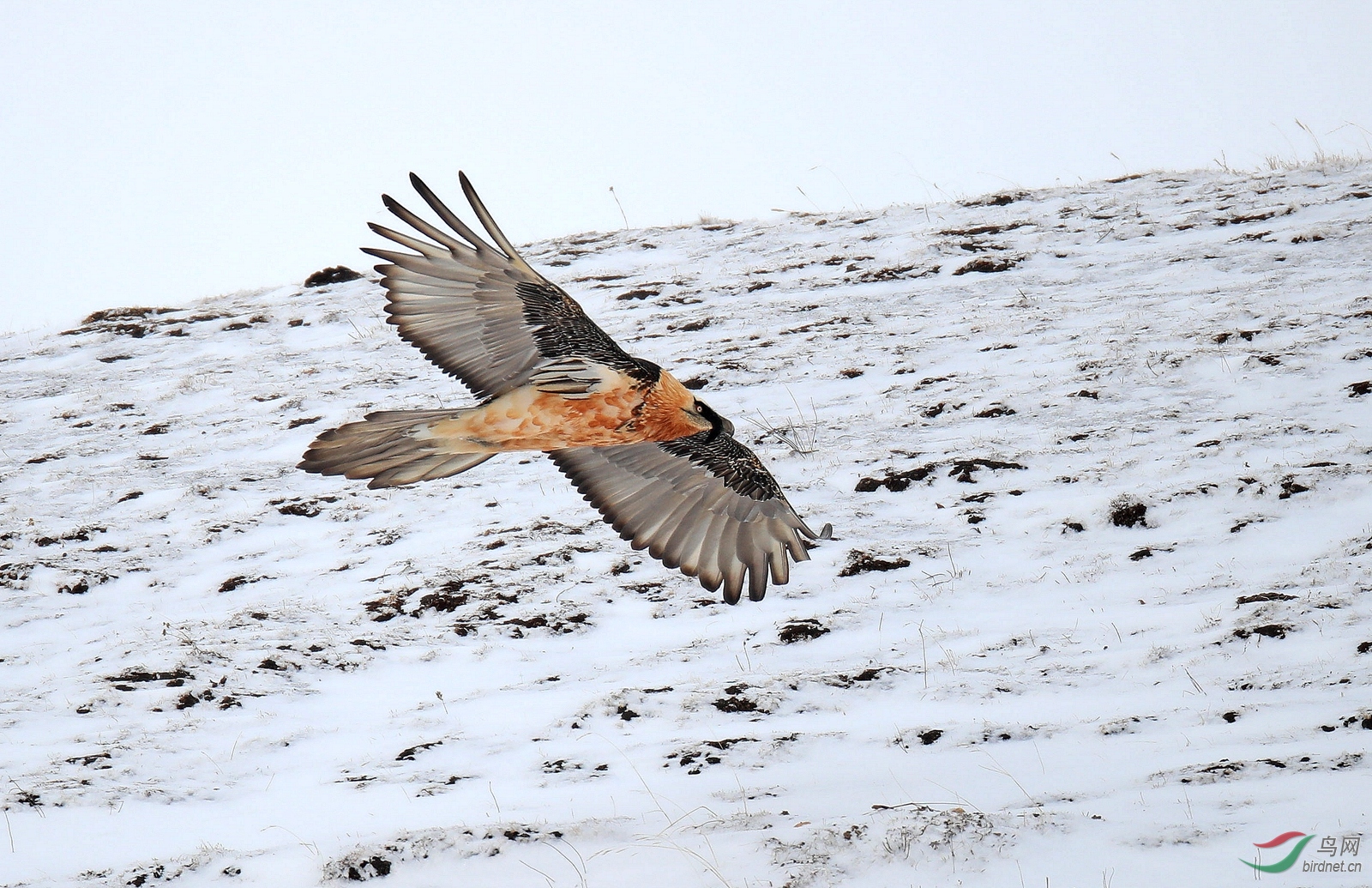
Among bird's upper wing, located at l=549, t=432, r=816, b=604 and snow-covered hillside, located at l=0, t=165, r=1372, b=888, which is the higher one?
bird's upper wing, located at l=549, t=432, r=816, b=604

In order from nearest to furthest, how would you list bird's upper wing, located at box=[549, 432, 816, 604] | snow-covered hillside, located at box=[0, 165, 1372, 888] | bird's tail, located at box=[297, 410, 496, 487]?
snow-covered hillside, located at box=[0, 165, 1372, 888] < bird's tail, located at box=[297, 410, 496, 487] < bird's upper wing, located at box=[549, 432, 816, 604]

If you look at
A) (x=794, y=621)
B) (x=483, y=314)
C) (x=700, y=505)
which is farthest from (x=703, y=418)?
(x=794, y=621)

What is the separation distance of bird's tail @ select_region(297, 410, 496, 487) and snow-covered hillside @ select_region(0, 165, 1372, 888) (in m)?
1.35

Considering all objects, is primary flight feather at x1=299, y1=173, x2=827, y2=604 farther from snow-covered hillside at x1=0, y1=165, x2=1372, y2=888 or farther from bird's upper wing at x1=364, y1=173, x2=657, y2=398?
snow-covered hillside at x1=0, y1=165, x2=1372, y2=888

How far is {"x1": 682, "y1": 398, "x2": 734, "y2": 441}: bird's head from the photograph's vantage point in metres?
4.41

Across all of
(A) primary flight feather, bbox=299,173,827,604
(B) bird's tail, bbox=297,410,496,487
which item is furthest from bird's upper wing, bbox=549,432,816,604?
(B) bird's tail, bbox=297,410,496,487

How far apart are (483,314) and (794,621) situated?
2303 mm

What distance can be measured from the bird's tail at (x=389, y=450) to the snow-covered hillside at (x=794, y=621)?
1.35 meters

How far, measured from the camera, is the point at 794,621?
5527 millimetres

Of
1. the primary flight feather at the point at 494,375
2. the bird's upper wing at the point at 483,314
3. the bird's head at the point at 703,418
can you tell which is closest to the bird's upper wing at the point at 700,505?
the primary flight feather at the point at 494,375

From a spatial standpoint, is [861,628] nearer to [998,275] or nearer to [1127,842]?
[1127,842]

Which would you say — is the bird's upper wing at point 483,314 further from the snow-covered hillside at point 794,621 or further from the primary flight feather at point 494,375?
the snow-covered hillside at point 794,621

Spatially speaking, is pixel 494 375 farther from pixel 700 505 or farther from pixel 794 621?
pixel 794 621

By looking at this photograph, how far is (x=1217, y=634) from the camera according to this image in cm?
476
